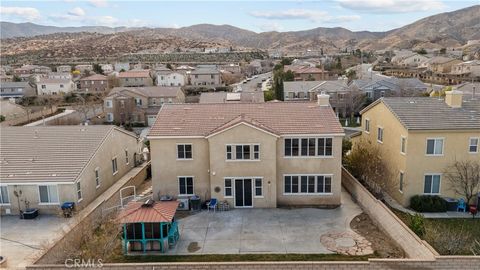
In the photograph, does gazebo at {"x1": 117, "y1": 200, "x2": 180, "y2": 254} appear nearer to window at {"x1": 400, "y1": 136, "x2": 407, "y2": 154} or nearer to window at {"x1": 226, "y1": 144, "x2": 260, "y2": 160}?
window at {"x1": 226, "y1": 144, "x2": 260, "y2": 160}

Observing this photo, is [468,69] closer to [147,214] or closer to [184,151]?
[184,151]

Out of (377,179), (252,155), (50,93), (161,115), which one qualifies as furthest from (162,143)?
(50,93)

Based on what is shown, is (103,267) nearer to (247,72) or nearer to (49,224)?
(49,224)

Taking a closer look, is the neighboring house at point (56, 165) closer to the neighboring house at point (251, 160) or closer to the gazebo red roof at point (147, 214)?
the neighboring house at point (251, 160)

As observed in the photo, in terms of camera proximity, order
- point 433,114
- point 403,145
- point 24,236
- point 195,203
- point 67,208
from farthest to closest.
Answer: point 433,114 < point 403,145 < point 195,203 < point 67,208 < point 24,236

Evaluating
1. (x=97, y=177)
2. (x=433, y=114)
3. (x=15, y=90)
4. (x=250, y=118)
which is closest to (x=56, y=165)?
(x=97, y=177)

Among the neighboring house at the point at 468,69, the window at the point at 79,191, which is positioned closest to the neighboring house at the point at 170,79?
the neighboring house at the point at 468,69

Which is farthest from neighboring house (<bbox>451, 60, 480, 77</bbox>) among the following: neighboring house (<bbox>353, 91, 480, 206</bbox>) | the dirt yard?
the dirt yard
